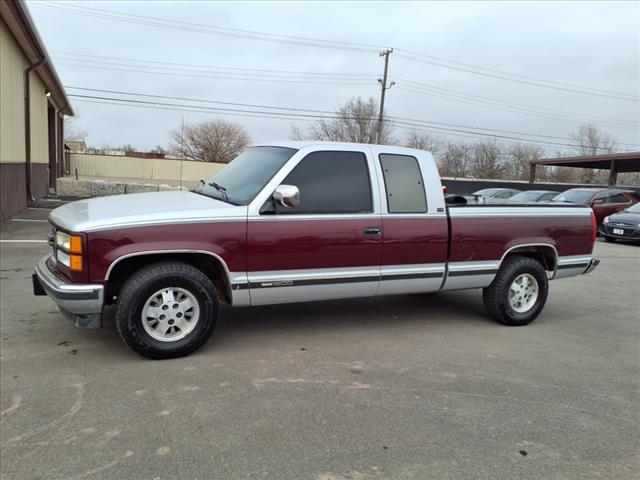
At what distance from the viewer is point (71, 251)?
388 cm

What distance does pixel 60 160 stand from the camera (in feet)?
94.1

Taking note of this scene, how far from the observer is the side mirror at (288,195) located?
420 cm

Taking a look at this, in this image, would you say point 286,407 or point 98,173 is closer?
point 286,407

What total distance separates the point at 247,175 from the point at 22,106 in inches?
548

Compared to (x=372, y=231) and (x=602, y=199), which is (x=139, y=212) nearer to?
(x=372, y=231)

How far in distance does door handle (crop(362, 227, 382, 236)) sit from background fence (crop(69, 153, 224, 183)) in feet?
142

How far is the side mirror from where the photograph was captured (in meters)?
4.20

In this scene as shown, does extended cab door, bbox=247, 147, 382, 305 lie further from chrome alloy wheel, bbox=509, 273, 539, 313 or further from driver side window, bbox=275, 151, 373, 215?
chrome alloy wheel, bbox=509, 273, 539, 313

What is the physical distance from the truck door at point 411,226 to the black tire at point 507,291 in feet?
2.47

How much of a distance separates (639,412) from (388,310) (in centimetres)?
289

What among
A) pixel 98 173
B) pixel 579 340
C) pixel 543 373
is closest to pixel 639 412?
pixel 543 373

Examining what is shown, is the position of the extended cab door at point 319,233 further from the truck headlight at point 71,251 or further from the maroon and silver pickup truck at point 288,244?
the truck headlight at point 71,251

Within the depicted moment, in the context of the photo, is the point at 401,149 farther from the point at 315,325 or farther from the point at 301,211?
the point at 315,325

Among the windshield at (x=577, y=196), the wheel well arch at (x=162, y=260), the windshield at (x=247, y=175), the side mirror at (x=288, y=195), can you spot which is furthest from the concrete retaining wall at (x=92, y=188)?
the side mirror at (x=288, y=195)
